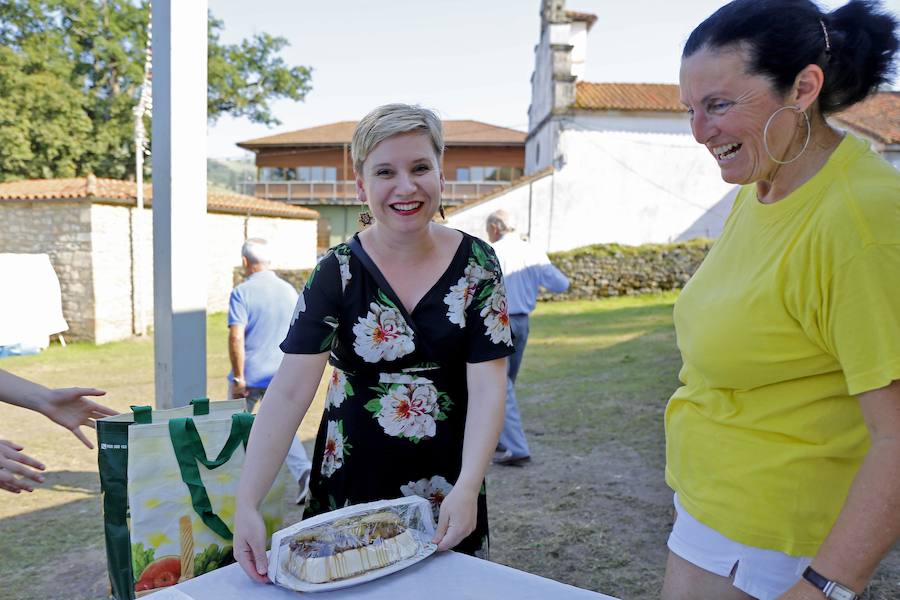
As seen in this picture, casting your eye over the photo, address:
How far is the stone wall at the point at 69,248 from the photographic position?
1402cm

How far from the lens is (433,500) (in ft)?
5.98

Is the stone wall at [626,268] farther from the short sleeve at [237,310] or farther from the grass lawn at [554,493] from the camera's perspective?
the short sleeve at [237,310]

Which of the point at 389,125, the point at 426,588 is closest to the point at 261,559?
the point at 426,588

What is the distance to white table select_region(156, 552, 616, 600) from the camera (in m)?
1.36

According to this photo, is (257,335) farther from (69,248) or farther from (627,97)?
(627,97)

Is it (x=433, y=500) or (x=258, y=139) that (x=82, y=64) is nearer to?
(x=258, y=139)

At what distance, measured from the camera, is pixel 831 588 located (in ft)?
3.75

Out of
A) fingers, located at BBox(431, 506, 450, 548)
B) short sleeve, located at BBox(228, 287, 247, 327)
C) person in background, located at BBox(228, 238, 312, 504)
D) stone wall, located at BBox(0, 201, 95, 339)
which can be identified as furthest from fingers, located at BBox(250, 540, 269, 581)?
stone wall, located at BBox(0, 201, 95, 339)

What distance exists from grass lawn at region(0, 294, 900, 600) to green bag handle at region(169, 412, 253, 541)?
2.20 meters

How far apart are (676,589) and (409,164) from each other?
1.13 metres

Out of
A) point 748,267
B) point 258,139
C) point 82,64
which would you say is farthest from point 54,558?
point 258,139

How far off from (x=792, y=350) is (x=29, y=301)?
578 inches

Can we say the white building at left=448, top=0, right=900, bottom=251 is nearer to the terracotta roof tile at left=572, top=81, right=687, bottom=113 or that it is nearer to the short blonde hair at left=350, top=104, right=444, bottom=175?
the terracotta roof tile at left=572, top=81, right=687, bottom=113

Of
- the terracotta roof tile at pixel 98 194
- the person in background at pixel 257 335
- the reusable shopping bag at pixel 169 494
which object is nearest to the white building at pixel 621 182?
the terracotta roof tile at pixel 98 194
